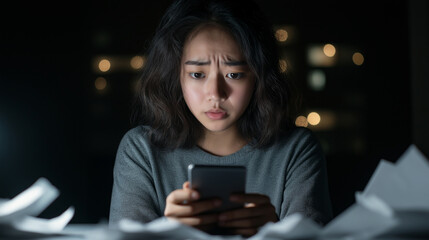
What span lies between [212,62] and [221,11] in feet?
0.58

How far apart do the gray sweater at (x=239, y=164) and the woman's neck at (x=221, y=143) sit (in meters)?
0.03

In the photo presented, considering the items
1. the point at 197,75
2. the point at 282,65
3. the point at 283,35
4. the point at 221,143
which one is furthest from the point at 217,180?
the point at 283,35

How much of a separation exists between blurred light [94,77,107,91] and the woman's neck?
1.84 m

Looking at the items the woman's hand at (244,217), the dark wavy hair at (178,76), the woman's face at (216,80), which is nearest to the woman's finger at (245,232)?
the woman's hand at (244,217)

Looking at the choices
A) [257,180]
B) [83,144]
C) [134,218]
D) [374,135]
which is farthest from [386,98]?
[134,218]

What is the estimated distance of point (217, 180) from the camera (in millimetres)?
777

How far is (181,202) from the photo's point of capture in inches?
33.1

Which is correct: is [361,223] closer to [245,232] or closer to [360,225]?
[360,225]

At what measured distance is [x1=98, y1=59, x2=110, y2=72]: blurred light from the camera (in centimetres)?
304

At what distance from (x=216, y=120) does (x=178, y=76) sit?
9.9 inches

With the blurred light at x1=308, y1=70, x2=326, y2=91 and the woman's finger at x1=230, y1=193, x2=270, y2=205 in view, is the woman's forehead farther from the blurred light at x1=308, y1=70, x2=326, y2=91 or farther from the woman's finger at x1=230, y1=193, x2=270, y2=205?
the blurred light at x1=308, y1=70, x2=326, y2=91

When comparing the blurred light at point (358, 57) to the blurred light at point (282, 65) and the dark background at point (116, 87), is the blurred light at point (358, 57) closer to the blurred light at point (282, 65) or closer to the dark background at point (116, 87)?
the dark background at point (116, 87)

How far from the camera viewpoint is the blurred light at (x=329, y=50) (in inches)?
124

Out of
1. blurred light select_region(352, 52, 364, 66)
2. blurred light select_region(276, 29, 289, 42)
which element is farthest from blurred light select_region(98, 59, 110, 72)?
blurred light select_region(352, 52, 364, 66)
